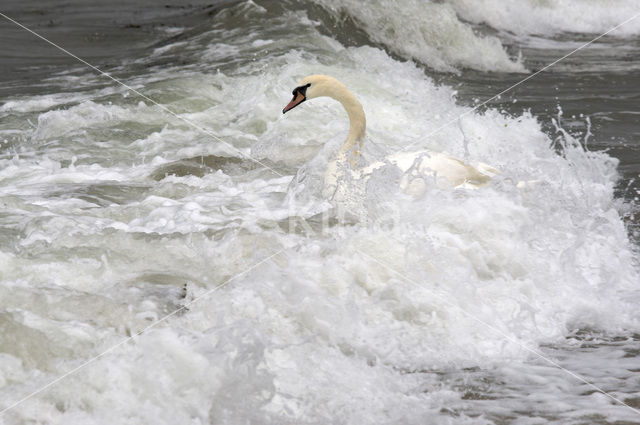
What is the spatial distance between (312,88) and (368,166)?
0.76 metres

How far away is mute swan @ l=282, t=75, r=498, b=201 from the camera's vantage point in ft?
18.0

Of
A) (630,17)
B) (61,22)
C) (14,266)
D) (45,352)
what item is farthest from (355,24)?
(45,352)

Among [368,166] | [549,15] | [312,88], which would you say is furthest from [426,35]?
[368,166]

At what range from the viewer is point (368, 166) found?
5.64m

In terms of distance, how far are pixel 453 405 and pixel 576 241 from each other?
2.17m

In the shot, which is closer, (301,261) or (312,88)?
(301,261)

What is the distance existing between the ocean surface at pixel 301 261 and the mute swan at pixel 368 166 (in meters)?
0.11

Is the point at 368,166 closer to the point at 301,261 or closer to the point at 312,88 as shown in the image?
the point at 312,88

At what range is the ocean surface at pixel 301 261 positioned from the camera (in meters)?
3.33

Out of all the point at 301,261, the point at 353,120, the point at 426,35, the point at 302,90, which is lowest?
the point at 301,261

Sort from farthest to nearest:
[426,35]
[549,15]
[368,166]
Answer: [549,15], [426,35], [368,166]

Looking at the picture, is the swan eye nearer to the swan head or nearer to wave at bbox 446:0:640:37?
the swan head

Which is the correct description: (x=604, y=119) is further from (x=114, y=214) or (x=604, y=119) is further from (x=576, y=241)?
(x=114, y=214)

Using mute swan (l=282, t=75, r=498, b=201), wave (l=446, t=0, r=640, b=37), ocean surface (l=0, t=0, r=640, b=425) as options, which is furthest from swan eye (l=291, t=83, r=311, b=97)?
wave (l=446, t=0, r=640, b=37)
